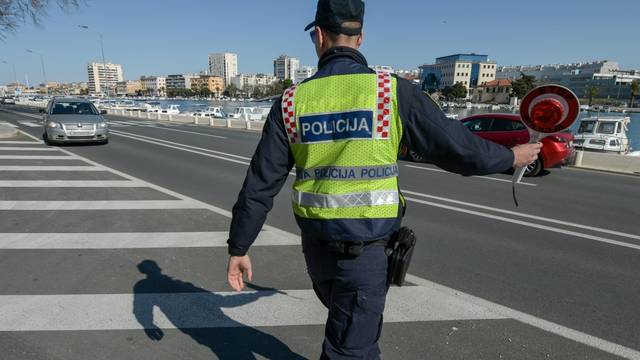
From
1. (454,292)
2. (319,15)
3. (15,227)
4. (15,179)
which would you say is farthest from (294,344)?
(15,179)

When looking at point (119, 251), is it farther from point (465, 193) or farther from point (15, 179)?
point (465, 193)

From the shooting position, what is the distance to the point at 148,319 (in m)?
3.15

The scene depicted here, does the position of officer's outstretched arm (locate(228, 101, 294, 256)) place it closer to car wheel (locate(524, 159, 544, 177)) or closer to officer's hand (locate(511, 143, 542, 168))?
officer's hand (locate(511, 143, 542, 168))

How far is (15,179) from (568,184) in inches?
491

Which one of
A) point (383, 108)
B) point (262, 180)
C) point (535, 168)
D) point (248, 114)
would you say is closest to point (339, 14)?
point (383, 108)

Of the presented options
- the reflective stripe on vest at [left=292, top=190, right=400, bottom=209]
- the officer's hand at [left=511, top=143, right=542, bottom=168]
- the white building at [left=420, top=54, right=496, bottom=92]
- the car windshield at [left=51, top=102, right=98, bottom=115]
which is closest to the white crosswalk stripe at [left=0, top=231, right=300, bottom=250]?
the reflective stripe on vest at [left=292, top=190, right=400, bottom=209]

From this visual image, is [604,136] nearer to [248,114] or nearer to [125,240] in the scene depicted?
[125,240]

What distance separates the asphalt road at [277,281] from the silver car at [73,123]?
20.7 feet

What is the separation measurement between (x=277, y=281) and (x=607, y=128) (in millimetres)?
19252

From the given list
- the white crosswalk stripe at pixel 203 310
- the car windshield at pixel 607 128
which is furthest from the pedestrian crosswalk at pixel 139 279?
the car windshield at pixel 607 128

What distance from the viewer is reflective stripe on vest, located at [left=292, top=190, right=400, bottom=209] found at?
173cm

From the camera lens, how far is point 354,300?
5.73 ft

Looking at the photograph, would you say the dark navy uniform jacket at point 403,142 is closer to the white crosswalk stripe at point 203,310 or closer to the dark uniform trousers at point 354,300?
the dark uniform trousers at point 354,300

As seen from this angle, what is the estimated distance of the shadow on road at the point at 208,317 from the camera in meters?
2.78
